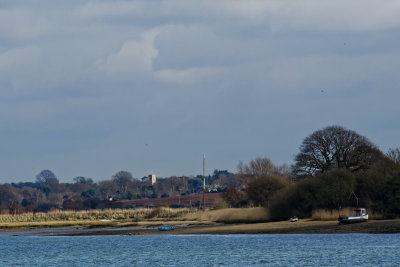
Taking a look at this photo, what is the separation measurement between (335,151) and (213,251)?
133 ft

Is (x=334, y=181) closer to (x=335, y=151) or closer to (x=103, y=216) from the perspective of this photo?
(x=335, y=151)

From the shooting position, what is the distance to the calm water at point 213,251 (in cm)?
4853

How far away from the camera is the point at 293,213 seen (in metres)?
82.3

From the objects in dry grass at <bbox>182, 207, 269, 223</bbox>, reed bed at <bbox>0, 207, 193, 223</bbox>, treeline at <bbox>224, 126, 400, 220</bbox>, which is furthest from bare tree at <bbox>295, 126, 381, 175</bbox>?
reed bed at <bbox>0, 207, 193, 223</bbox>

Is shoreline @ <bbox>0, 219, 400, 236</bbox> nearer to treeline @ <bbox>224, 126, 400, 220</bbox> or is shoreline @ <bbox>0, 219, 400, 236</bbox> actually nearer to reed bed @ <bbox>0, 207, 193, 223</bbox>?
treeline @ <bbox>224, 126, 400, 220</bbox>

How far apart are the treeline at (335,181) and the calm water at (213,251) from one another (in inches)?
467

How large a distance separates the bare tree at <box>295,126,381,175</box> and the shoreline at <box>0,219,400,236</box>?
14.4 m

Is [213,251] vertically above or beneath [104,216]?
beneath

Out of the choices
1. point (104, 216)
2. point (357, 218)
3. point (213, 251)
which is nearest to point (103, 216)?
point (104, 216)

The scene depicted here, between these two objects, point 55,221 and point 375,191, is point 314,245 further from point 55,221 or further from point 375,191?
point 55,221

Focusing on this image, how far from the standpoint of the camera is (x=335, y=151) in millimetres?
93188

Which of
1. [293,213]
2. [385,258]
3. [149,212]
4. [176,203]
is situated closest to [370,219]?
[293,213]

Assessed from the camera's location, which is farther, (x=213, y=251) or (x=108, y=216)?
(x=108, y=216)

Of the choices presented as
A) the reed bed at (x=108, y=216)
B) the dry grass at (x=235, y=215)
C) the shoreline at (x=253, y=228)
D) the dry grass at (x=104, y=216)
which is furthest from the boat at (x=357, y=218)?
the dry grass at (x=104, y=216)
